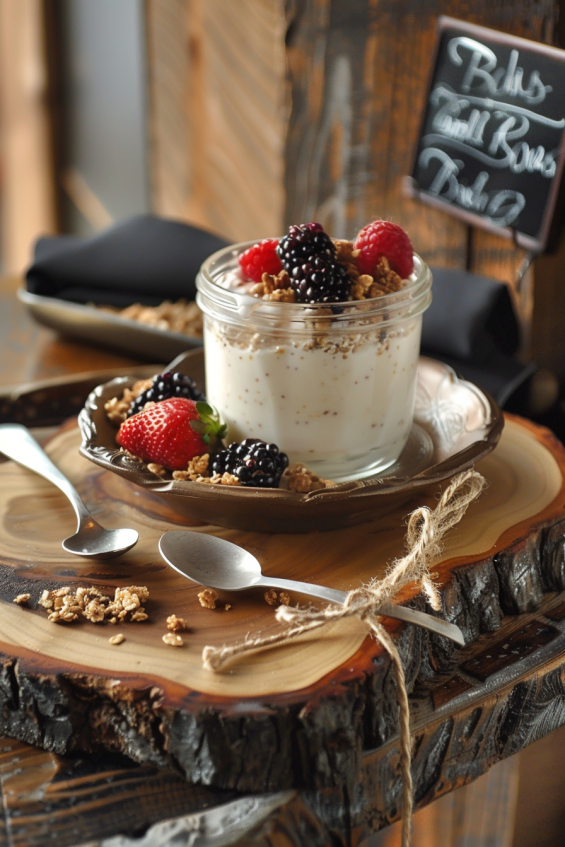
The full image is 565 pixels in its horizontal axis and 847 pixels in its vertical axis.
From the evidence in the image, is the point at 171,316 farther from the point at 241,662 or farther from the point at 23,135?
the point at 23,135

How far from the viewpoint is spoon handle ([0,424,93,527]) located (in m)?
1.10

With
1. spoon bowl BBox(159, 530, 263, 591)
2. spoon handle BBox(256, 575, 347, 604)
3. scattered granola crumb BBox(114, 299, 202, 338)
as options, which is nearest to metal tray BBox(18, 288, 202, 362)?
scattered granola crumb BBox(114, 299, 202, 338)

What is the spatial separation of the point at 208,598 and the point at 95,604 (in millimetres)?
120

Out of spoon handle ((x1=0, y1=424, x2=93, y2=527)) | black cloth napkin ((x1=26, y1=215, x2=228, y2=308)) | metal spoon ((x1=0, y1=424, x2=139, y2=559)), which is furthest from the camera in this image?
black cloth napkin ((x1=26, y1=215, x2=228, y2=308))

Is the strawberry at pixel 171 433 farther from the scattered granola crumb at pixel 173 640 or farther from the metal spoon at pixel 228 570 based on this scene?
the scattered granola crumb at pixel 173 640

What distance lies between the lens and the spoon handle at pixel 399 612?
85 cm

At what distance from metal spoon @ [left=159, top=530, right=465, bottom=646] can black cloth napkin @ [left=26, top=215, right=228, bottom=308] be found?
911 mm

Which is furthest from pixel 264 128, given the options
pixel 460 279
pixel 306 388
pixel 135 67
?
pixel 306 388

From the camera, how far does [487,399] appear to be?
1.19 meters

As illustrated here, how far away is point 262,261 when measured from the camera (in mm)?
1085

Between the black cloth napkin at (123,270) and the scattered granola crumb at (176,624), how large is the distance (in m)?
1.01

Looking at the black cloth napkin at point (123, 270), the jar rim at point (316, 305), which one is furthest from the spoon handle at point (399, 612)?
the black cloth napkin at point (123, 270)

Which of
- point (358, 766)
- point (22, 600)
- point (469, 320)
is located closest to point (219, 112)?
point (469, 320)

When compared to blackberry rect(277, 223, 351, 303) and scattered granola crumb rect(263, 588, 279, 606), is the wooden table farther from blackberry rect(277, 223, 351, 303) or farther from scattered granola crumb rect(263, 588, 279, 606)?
blackberry rect(277, 223, 351, 303)
